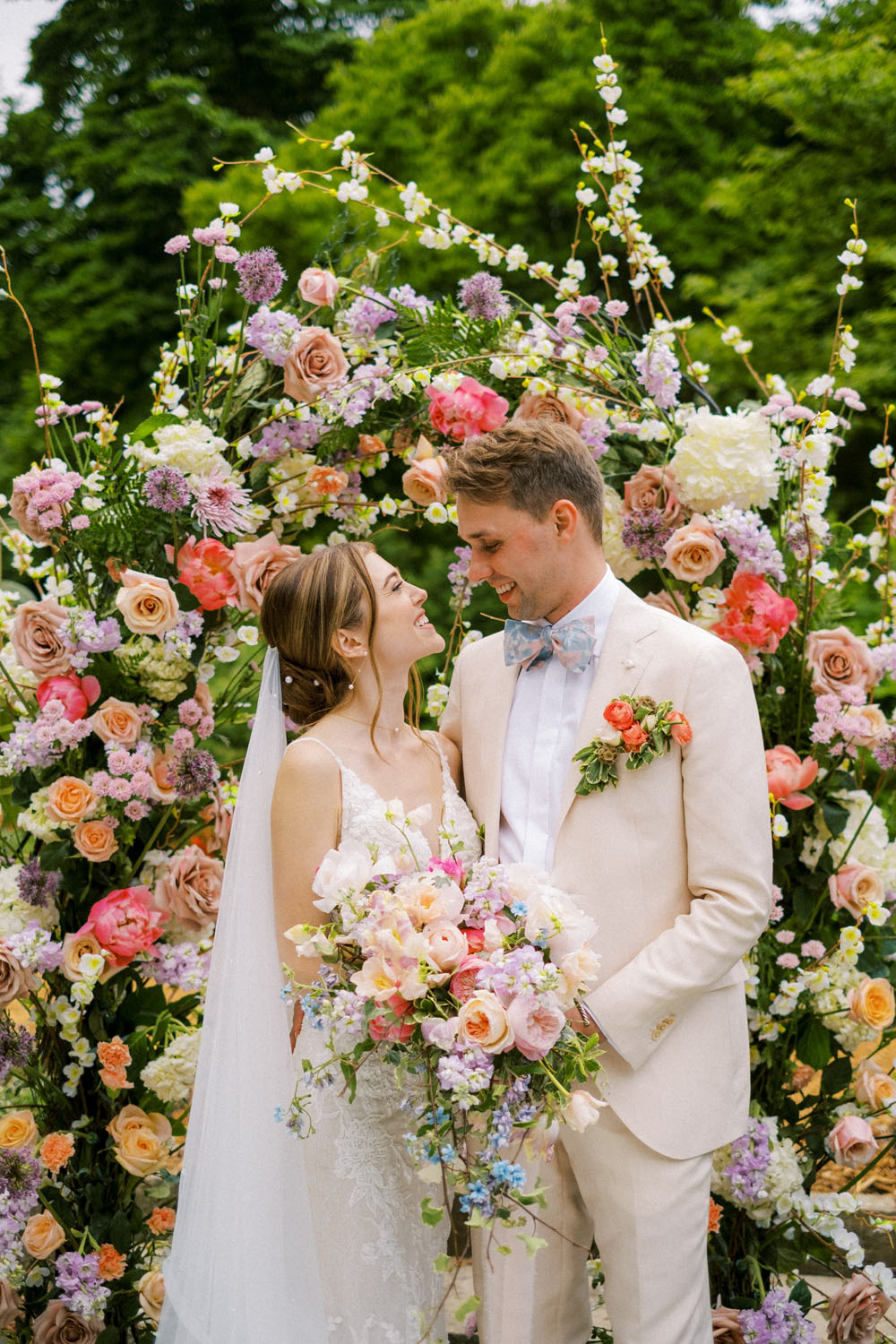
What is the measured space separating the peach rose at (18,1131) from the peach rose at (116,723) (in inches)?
39.7

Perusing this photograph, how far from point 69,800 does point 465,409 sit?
56.9 inches

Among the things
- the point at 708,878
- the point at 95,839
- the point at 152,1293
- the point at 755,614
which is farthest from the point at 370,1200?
the point at 755,614

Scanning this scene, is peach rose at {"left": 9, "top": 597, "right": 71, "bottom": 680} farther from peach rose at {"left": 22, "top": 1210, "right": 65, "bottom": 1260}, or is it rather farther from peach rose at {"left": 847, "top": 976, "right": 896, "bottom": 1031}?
peach rose at {"left": 847, "top": 976, "right": 896, "bottom": 1031}

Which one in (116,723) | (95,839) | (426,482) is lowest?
(95,839)

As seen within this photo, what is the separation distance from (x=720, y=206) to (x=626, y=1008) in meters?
8.25

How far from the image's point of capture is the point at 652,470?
3.32 metres

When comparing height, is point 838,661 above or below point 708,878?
above

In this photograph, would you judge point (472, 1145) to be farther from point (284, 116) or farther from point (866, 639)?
point (284, 116)

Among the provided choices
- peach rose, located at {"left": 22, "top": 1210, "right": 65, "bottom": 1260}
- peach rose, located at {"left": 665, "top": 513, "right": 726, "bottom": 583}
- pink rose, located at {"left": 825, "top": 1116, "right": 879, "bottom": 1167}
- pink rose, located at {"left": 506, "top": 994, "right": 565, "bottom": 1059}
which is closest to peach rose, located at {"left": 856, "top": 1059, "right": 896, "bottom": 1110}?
pink rose, located at {"left": 825, "top": 1116, "right": 879, "bottom": 1167}

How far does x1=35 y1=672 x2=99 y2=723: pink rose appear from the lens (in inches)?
123

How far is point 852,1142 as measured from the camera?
320 cm

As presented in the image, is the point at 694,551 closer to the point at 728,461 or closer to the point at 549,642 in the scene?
the point at 728,461

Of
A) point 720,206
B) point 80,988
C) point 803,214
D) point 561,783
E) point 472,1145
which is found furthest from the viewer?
point 720,206

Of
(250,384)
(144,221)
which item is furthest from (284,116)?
(250,384)
